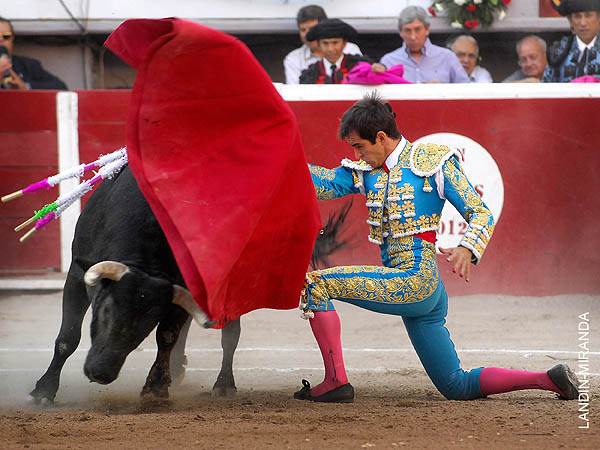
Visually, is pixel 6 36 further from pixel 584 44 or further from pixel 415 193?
pixel 415 193

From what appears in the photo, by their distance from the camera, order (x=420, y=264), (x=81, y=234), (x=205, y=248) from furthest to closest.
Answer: (x=81, y=234)
(x=420, y=264)
(x=205, y=248)

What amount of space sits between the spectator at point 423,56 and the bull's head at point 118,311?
3.69 metres

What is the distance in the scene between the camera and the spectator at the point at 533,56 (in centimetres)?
616

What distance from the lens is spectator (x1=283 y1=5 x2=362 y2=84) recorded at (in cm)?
A: 625

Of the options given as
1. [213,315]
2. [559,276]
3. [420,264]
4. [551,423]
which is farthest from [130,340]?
[559,276]

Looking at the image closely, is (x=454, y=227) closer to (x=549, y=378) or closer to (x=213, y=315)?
(x=549, y=378)

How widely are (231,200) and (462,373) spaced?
110 cm

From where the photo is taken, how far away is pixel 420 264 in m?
2.98

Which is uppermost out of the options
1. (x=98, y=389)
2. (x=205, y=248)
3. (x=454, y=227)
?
(x=205, y=248)

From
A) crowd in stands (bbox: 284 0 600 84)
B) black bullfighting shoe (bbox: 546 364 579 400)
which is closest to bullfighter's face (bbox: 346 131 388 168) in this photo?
black bullfighting shoe (bbox: 546 364 579 400)

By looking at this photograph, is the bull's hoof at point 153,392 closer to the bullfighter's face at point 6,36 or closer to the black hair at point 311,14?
the black hair at point 311,14

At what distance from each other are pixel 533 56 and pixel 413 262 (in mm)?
3710

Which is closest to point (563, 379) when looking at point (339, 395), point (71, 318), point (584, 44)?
point (339, 395)

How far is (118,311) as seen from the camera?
2750mm
